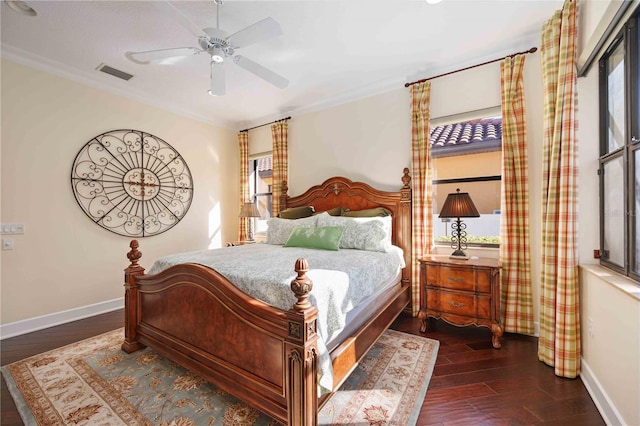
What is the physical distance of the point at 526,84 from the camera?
8.61 ft

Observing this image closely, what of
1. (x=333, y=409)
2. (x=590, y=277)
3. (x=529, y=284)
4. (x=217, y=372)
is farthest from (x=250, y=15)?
(x=529, y=284)

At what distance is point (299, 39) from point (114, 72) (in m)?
2.36

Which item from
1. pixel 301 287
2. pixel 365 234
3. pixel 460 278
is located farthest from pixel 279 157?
pixel 301 287

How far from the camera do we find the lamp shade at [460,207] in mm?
2564

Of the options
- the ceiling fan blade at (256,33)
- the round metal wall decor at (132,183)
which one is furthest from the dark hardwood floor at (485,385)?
the ceiling fan blade at (256,33)

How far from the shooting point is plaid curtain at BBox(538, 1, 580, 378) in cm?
193

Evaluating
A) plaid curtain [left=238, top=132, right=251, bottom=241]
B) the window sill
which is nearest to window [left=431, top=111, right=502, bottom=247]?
the window sill

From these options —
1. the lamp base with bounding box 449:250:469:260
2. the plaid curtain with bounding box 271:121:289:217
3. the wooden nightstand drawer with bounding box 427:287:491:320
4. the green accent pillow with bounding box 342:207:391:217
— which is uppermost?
the plaid curtain with bounding box 271:121:289:217

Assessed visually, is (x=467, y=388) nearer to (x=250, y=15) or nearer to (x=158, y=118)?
(x=250, y=15)

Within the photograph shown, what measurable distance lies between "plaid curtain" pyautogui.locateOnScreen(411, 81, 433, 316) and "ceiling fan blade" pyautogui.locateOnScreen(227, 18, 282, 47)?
1929 mm

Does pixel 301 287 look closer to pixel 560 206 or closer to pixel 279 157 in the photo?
pixel 560 206

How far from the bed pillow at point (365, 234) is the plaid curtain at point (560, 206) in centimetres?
131

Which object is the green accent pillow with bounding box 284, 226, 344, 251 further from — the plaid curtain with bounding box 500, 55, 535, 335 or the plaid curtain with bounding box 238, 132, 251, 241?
the plaid curtain with bounding box 238, 132, 251, 241

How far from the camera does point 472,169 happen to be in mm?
2996
